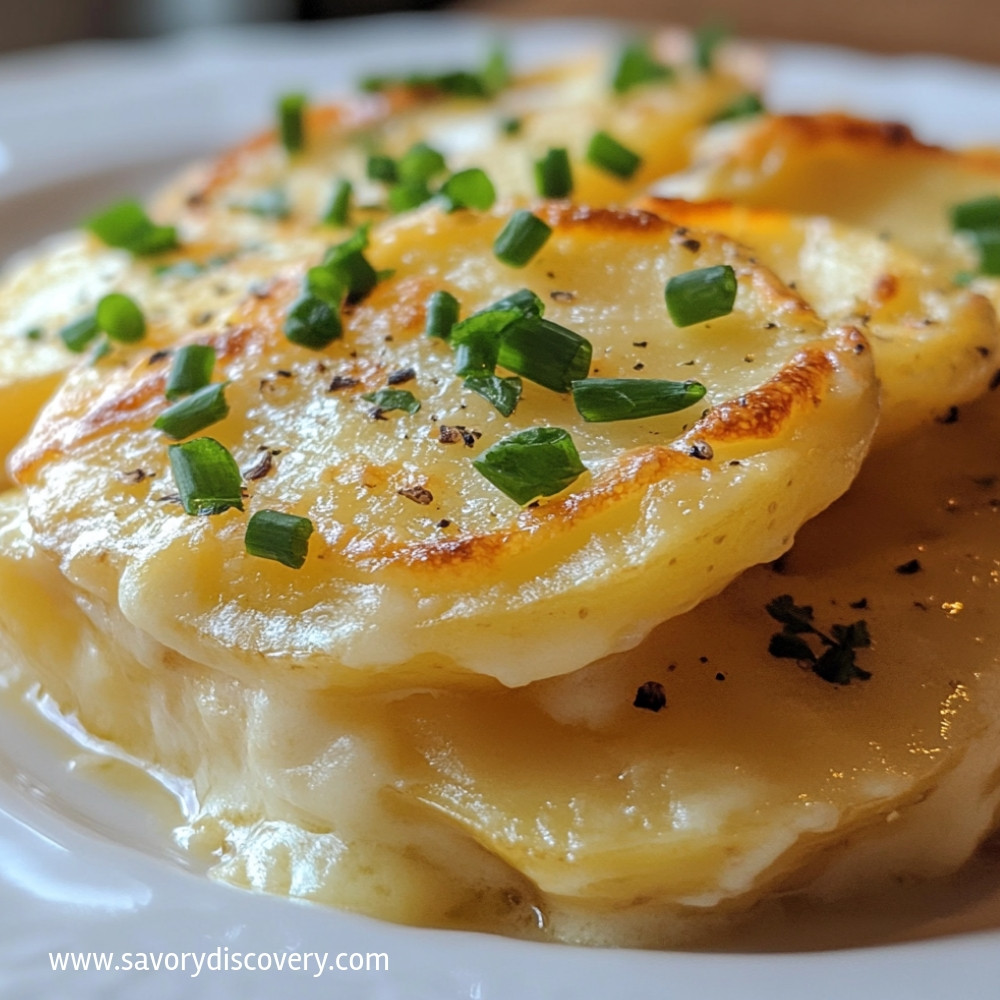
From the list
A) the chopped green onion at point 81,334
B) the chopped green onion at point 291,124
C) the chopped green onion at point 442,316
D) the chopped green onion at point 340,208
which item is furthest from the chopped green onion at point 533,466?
the chopped green onion at point 291,124

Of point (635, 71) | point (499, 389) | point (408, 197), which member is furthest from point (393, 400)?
point (635, 71)

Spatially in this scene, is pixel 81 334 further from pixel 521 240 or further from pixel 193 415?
pixel 521 240

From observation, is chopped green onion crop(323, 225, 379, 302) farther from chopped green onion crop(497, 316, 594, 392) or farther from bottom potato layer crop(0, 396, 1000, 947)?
bottom potato layer crop(0, 396, 1000, 947)

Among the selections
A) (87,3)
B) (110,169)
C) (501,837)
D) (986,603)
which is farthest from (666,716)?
(87,3)

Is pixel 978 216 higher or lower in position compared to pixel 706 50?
higher

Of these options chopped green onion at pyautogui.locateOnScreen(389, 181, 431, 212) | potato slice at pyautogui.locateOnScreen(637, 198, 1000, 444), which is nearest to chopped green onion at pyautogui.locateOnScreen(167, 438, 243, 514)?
potato slice at pyautogui.locateOnScreen(637, 198, 1000, 444)
